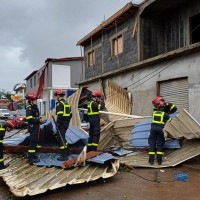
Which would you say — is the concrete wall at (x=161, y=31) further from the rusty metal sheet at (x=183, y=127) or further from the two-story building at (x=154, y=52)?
the rusty metal sheet at (x=183, y=127)

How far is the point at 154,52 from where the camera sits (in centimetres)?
1450

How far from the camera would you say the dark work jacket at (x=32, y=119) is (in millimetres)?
7086

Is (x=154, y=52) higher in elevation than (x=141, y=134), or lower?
higher

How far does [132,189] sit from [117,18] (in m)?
11.7

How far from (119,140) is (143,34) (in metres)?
6.62

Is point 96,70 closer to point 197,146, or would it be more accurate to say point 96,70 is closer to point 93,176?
point 197,146

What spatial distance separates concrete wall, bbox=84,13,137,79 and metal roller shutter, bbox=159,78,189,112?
2.88m

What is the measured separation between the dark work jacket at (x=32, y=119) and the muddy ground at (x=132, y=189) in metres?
1.42

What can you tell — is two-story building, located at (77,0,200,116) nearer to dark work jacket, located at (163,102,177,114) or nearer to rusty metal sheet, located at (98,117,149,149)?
dark work jacket, located at (163,102,177,114)

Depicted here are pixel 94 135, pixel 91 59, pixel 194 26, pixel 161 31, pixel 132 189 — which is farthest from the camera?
pixel 91 59

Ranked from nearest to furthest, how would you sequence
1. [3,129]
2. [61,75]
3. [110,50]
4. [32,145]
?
[3,129], [32,145], [110,50], [61,75]

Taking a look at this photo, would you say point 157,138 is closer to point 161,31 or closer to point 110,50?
Result: point 161,31

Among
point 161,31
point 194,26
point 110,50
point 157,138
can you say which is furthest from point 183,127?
point 110,50

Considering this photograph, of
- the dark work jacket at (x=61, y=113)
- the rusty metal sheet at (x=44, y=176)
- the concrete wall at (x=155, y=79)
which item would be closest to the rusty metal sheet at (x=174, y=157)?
the rusty metal sheet at (x=44, y=176)
